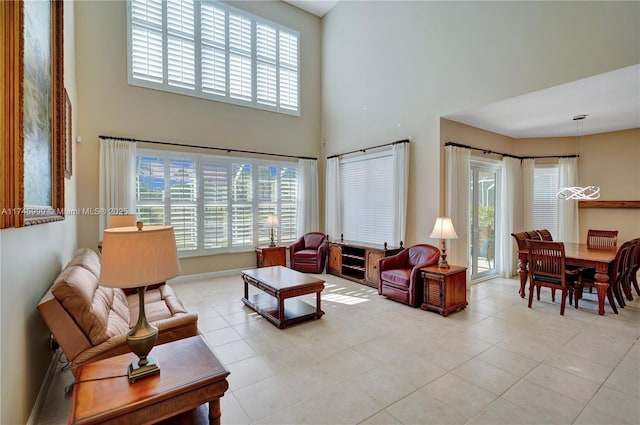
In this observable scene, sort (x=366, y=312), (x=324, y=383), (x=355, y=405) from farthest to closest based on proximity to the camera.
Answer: (x=366, y=312) → (x=324, y=383) → (x=355, y=405)

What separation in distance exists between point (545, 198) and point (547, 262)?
252 centimetres

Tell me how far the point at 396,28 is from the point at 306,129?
284cm

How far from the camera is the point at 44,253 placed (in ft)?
7.75

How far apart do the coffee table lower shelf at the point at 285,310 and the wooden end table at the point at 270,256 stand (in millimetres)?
1743

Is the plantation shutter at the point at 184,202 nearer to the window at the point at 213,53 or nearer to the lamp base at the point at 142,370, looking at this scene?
the window at the point at 213,53

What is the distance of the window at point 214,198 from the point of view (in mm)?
5555

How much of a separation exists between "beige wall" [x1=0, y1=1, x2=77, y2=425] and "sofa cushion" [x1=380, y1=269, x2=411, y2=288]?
3.95 metres

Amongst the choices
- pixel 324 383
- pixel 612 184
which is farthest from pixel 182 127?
pixel 612 184

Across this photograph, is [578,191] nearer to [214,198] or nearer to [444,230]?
[444,230]

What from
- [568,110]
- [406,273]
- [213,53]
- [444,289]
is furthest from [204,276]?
[568,110]

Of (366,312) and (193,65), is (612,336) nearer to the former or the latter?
(366,312)

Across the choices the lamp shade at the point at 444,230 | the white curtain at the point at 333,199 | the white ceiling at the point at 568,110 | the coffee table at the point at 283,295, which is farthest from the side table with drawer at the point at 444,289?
the white curtain at the point at 333,199

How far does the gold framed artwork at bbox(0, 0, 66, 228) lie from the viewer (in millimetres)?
1441

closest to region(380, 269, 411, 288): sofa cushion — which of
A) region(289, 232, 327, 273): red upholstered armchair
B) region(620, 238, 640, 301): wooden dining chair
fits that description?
region(289, 232, 327, 273): red upholstered armchair
